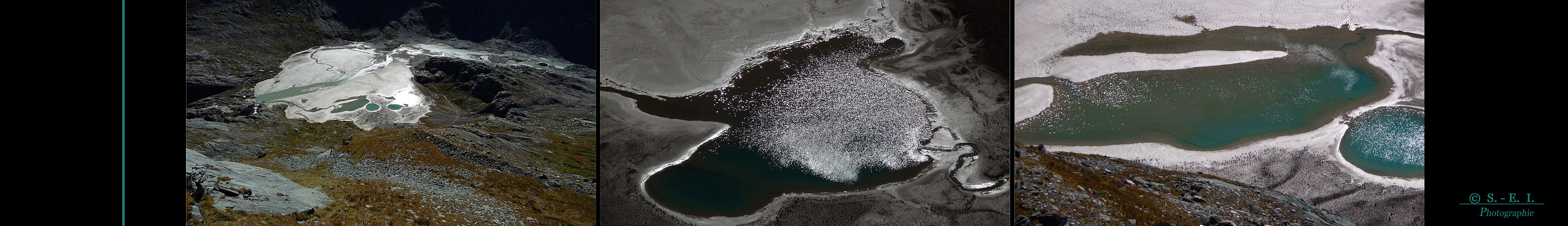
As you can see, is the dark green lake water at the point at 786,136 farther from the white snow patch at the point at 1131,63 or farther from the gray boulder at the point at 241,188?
the gray boulder at the point at 241,188

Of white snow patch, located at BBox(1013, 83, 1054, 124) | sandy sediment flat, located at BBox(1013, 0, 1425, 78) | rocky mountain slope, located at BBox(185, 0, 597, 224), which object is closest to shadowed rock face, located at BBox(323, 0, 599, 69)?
rocky mountain slope, located at BBox(185, 0, 597, 224)

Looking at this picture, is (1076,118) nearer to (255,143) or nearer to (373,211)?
(373,211)

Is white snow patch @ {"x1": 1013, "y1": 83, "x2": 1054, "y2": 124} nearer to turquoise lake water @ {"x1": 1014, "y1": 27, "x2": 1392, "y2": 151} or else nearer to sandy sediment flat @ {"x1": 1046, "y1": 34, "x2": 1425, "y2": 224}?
turquoise lake water @ {"x1": 1014, "y1": 27, "x2": 1392, "y2": 151}

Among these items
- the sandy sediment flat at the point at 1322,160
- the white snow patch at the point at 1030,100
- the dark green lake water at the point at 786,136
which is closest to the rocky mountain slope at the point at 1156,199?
the sandy sediment flat at the point at 1322,160

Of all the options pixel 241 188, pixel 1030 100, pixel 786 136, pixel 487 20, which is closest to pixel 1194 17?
pixel 1030 100
